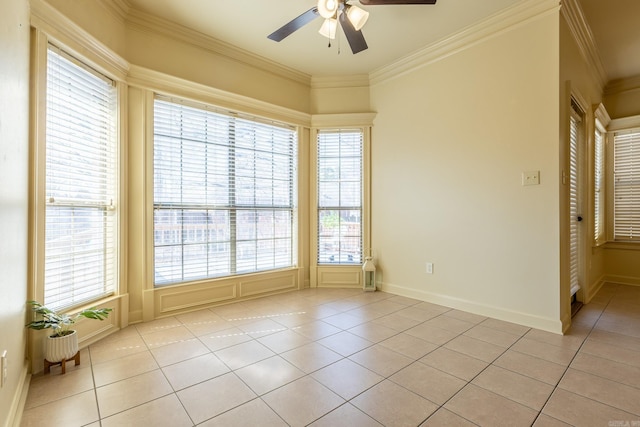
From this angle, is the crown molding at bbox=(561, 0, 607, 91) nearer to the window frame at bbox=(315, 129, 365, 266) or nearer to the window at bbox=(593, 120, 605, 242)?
the window at bbox=(593, 120, 605, 242)

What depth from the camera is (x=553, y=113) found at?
275 centimetres

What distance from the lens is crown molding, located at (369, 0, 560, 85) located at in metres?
2.83

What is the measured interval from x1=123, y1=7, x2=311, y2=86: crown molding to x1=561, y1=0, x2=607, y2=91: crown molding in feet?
9.76

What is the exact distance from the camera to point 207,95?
3475 millimetres

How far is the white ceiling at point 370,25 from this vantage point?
2938 millimetres

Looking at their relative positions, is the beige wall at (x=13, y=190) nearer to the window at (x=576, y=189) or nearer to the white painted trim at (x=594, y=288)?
the window at (x=576, y=189)

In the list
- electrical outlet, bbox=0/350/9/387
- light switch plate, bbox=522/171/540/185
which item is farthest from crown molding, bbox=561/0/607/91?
electrical outlet, bbox=0/350/9/387

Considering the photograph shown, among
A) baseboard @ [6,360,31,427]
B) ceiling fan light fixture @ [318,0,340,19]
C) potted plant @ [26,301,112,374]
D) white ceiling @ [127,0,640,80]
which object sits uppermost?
white ceiling @ [127,0,640,80]

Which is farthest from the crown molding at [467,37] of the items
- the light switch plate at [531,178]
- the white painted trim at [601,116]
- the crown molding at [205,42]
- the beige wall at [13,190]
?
the beige wall at [13,190]

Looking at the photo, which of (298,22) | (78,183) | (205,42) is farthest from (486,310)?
(205,42)

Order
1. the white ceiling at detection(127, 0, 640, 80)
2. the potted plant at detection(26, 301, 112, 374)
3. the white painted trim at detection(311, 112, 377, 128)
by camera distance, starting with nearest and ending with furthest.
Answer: the potted plant at detection(26, 301, 112, 374)
the white ceiling at detection(127, 0, 640, 80)
the white painted trim at detection(311, 112, 377, 128)

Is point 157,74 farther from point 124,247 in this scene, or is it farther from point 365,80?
point 365,80

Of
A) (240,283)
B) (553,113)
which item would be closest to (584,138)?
(553,113)

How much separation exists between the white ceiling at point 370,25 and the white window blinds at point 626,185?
3.69ft
